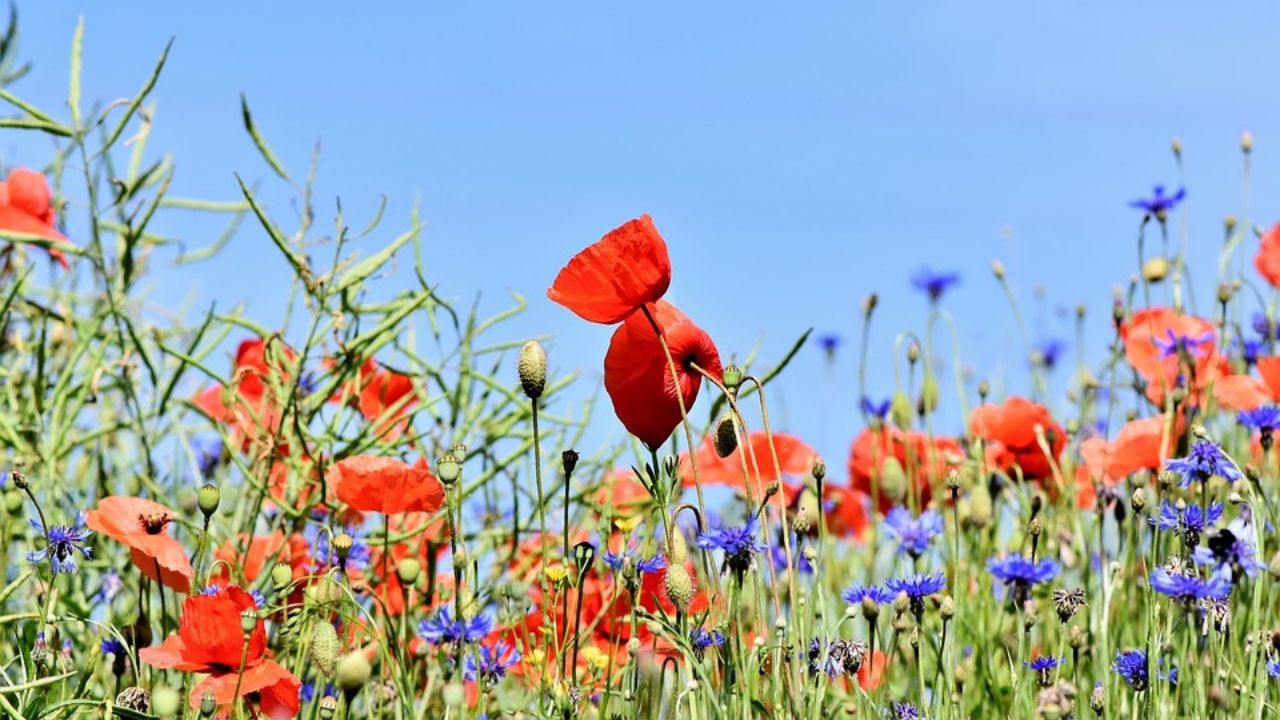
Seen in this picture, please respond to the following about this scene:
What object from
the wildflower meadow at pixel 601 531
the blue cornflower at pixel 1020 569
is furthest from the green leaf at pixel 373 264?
the blue cornflower at pixel 1020 569

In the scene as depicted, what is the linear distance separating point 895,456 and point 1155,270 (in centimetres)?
54

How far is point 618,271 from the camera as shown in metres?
1.34

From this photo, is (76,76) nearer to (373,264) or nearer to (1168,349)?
(373,264)

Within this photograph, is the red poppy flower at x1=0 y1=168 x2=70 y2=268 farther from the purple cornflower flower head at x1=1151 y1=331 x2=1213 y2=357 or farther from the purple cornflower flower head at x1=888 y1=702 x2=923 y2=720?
the purple cornflower flower head at x1=1151 y1=331 x2=1213 y2=357

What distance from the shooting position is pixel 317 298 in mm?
2082

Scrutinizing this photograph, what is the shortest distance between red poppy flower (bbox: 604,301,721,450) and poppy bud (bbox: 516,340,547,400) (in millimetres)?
81

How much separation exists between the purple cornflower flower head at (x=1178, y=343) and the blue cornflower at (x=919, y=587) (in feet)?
3.55

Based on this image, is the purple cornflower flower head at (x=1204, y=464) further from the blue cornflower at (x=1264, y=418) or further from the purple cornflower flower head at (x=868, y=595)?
the purple cornflower flower head at (x=868, y=595)

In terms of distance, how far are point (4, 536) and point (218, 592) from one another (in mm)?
560

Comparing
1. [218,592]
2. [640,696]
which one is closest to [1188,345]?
[640,696]

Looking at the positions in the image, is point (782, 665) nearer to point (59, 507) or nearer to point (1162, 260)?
point (59, 507)

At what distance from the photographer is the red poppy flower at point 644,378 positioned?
1399 millimetres

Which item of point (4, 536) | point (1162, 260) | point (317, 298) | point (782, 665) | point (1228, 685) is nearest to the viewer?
point (782, 665)

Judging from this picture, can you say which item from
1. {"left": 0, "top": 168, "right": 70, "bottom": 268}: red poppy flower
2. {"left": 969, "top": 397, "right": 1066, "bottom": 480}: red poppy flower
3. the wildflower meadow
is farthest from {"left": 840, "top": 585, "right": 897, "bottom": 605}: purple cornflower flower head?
{"left": 0, "top": 168, "right": 70, "bottom": 268}: red poppy flower
